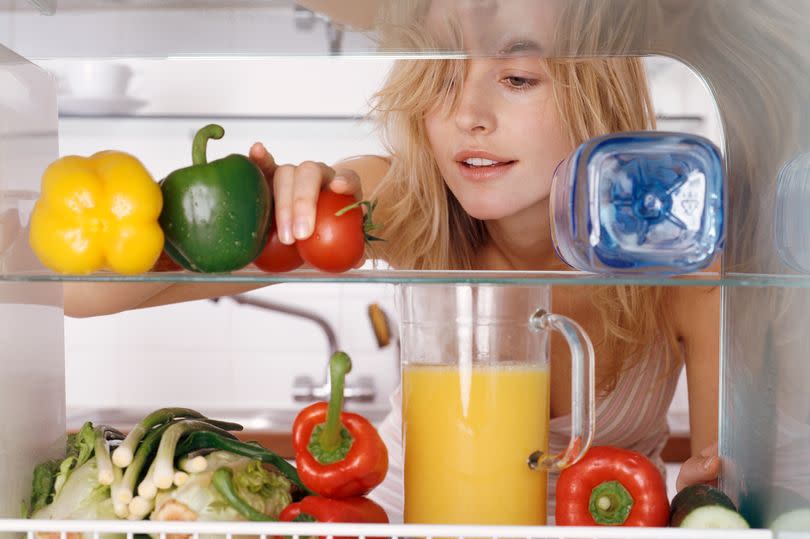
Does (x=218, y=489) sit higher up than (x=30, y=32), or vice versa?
(x=30, y=32)

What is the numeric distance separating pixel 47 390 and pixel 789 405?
703mm

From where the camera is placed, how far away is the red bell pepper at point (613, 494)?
88 cm

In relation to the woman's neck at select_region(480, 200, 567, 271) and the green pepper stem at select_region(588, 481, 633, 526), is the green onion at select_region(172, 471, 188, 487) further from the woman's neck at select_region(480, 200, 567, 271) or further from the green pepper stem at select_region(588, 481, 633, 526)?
the woman's neck at select_region(480, 200, 567, 271)

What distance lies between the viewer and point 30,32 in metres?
0.93

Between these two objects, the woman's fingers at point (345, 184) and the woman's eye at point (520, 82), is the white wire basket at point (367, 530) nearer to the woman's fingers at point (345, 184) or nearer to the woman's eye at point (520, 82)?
the woman's fingers at point (345, 184)

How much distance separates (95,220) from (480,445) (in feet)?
1.30

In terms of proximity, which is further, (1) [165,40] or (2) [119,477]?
(1) [165,40]

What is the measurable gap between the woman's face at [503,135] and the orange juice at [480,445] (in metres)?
0.47

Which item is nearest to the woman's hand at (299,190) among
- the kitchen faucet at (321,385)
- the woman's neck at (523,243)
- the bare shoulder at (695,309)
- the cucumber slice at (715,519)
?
the cucumber slice at (715,519)

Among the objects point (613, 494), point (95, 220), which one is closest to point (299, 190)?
point (95, 220)

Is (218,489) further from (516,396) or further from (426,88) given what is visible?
(426,88)

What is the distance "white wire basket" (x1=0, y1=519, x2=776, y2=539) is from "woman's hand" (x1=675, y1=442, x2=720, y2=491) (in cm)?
21

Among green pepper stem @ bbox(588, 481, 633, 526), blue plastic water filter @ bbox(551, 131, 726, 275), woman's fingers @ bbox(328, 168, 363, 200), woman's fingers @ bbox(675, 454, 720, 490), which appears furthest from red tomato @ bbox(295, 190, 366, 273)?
woman's fingers @ bbox(675, 454, 720, 490)

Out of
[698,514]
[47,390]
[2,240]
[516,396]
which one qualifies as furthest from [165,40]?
[698,514]
